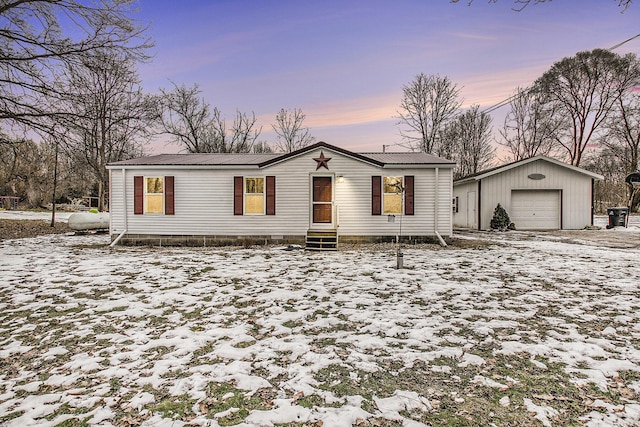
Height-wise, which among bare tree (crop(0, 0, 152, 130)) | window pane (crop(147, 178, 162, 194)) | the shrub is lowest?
the shrub

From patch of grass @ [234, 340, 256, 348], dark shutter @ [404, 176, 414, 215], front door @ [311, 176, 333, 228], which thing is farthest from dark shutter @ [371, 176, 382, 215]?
patch of grass @ [234, 340, 256, 348]

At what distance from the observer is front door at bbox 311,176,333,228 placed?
39.6 feet

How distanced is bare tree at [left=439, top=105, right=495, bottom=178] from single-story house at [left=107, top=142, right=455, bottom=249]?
2075cm

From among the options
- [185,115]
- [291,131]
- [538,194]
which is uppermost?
[185,115]

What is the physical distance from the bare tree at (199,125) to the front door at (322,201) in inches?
886

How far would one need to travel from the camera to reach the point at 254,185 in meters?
12.4

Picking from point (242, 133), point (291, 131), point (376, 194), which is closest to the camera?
point (376, 194)

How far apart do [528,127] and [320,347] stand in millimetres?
34222

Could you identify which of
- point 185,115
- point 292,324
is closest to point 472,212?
point 292,324

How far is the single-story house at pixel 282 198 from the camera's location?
1203cm

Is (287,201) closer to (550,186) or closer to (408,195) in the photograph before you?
(408,195)

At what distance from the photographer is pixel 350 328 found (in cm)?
423

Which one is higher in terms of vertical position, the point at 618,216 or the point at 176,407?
the point at 618,216

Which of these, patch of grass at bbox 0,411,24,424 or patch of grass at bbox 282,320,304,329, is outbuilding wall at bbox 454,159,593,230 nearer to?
patch of grass at bbox 282,320,304,329
